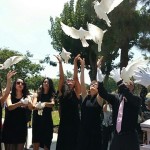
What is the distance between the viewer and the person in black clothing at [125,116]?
502 centimetres

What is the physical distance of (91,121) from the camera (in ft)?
19.8

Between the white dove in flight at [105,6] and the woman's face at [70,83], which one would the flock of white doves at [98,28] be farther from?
the woman's face at [70,83]

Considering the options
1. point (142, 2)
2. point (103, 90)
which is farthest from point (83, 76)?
point (142, 2)

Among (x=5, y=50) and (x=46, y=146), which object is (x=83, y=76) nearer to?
(x=46, y=146)

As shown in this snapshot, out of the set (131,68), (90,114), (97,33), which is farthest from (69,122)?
(131,68)

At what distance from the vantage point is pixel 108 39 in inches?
609

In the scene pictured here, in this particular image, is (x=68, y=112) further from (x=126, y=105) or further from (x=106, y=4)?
(x=106, y=4)

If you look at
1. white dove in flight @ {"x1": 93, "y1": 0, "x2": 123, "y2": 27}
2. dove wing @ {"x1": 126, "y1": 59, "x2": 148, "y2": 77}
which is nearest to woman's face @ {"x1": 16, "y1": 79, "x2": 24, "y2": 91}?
white dove in flight @ {"x1": 93, "y1": 0, "x2": 123, "y2": 27}

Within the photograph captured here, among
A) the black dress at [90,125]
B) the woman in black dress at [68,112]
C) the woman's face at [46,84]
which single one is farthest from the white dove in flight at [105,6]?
the woman's face at [46,84]

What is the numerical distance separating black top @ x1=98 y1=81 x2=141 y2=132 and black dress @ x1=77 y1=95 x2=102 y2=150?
2.57ft

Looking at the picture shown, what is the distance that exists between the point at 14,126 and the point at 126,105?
6.18ft

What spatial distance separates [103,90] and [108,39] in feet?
34.3

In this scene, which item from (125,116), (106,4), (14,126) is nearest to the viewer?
(125,116)

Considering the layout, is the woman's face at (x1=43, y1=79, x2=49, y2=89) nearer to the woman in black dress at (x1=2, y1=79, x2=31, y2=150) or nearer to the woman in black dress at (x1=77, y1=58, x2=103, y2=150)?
the woman in black dress at (x1=2, y1=79, x2=31, y2=150)
